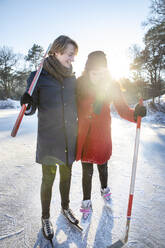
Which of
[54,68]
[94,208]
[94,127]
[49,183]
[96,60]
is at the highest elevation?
[96,60]

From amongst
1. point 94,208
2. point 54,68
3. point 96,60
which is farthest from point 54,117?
point 94,208

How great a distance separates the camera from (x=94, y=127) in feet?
5.38

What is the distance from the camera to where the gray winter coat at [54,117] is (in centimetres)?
132

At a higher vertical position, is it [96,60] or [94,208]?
[96,60]

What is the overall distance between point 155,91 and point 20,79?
78.9 ft

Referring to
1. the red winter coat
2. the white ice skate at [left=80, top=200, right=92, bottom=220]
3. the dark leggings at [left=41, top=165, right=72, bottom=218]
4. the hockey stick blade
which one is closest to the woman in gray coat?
the dark leggings at [left=41, top=165, right=72, bottom=218]

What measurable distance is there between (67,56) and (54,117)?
1.75 ft

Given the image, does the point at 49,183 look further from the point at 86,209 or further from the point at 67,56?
the point at 67,56

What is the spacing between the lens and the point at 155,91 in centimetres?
1283

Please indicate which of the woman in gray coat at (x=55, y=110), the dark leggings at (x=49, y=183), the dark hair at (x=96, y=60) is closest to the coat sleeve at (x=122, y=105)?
the dark hair at (x=96, y=60)

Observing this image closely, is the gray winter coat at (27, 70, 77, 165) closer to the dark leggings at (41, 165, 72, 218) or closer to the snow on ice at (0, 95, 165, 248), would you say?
the dark leggings at (41, 165, 72, 218)

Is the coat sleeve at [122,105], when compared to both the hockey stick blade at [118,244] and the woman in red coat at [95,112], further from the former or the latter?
the hockey stick blade at [118,244]

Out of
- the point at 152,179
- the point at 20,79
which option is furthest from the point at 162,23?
the point at 20,79

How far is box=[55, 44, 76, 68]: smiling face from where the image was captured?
4.44ft
